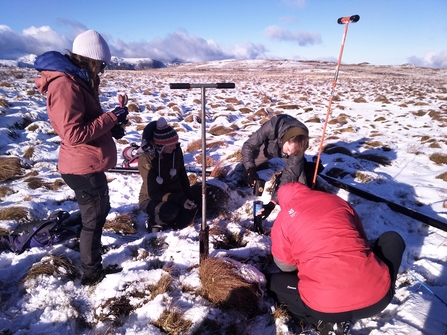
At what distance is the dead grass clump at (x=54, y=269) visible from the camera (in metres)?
2.55

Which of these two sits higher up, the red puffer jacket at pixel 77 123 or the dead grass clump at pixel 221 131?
the red puffer jacket at pixel 77 123

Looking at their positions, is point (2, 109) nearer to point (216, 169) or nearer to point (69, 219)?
point (69, 219)

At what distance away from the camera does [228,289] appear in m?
2.35

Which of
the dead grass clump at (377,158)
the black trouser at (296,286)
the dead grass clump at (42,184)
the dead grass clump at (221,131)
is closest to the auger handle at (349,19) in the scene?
the black trouser at (296,286)

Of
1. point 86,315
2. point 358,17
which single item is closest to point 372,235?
point 358,17

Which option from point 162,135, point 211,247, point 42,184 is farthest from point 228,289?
point 42,184

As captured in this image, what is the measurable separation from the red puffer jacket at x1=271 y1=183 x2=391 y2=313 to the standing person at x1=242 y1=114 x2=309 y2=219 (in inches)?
51.6

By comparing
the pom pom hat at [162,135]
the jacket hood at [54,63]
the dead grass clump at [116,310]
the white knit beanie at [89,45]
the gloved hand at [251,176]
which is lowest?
the dead grass clump at [116,310]

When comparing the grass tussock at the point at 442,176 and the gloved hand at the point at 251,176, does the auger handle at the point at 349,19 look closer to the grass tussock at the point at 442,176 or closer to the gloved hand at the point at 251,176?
the gloved hand at the point at 251,176

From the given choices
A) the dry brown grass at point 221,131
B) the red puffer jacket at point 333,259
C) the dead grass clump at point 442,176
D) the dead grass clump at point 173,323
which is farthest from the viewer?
the dry brown grass at point 221,131

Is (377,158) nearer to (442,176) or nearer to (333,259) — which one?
(442,176)

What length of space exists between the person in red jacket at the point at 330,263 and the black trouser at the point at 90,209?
5.45ft

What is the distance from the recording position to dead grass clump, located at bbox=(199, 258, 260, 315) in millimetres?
2346

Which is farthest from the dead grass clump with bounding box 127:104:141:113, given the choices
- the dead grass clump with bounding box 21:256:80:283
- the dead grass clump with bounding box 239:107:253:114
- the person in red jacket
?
the person in red jacket
